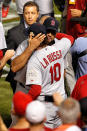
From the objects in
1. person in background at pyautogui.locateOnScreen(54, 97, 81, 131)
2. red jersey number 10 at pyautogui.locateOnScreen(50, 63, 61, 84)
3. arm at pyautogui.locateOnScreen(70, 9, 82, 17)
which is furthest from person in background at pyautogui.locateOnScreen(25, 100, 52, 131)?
arm at pyautogui.locateOnScreen(70, 9, 82, 17)

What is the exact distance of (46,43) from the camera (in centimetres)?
527

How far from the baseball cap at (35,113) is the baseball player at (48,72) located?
48.1 inches

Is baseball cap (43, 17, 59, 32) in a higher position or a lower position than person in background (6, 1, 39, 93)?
higher

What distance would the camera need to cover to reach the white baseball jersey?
200 inches

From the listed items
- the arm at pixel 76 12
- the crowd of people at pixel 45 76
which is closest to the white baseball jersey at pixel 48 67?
the crowd of people at pixel 45 76

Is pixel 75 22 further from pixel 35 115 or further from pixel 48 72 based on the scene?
pixel 35 115

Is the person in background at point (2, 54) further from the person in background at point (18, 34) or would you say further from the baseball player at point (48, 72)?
the baseball player at point (48, 72)

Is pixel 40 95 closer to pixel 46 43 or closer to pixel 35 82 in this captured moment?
pixel 35 82

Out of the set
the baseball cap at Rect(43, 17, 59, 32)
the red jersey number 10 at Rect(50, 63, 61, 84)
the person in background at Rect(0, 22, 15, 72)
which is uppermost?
the baseball cap at Rect(43, 17, 59, 32)

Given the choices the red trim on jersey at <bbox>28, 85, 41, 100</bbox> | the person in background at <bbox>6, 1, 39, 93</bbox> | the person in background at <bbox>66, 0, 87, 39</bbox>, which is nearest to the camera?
the red trim on jersey at <bbox>28, 85, 41, 100</bbox>

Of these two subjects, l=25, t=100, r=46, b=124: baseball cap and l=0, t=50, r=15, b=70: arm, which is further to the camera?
l=0, t=50, r=15, b=70: arm

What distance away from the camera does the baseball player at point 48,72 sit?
16.6 ft

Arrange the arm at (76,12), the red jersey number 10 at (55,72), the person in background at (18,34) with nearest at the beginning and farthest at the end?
the red jersey number 10 at (55,72)
the person in background at (18,34)
the arm at (76,12)

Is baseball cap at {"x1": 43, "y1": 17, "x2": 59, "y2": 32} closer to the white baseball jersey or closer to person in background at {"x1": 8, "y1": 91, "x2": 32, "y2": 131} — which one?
the white baseball jersey
